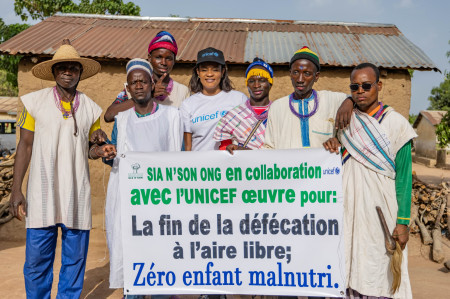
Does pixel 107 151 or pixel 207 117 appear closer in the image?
pixel 107 151

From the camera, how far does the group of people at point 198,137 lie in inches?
96.9

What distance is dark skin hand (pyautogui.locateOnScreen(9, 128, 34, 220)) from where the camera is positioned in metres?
2.92

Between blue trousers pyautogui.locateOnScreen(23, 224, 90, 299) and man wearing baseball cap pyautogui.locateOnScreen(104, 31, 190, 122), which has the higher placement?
man wearing baseball cap pyautogui.locateOnScreen(104, 31, 190, 122)

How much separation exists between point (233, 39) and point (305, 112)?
4479 millimetres

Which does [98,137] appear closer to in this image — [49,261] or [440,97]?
[49,261]

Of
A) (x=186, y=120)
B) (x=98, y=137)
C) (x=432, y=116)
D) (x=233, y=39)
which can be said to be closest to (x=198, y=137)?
(x=186, y=120)

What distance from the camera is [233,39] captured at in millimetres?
6801

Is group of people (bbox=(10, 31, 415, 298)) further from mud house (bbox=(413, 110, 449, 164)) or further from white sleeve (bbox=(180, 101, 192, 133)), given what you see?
mud house (bbox=(413, 110, 449, 164))

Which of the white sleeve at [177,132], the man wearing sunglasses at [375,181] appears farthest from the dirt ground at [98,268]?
the man wearing sunglasses at [375,181]

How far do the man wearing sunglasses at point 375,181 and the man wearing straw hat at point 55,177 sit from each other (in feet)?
6.02

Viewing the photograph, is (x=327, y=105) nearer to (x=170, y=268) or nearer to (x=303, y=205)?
(x=303, y=205)

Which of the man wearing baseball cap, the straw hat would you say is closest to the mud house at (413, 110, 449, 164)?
the man wearing baseball cap

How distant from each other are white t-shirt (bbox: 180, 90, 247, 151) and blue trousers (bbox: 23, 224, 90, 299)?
3.85 feet

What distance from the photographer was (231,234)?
2.68 metres
